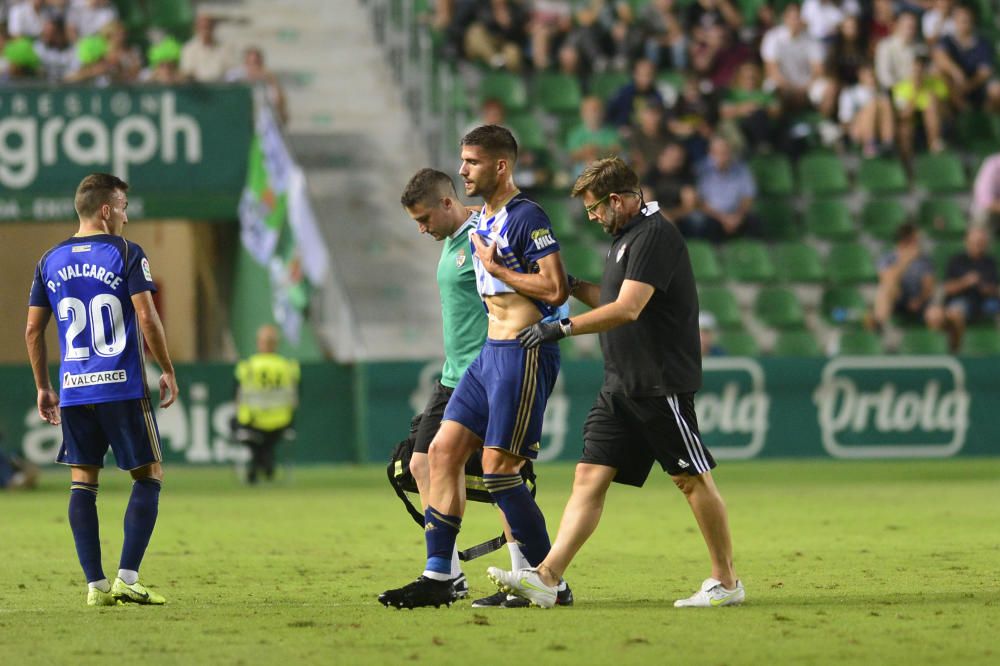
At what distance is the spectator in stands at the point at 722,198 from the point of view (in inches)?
843

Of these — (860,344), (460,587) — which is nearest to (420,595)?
(460,587)

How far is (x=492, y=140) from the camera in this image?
7637 mm

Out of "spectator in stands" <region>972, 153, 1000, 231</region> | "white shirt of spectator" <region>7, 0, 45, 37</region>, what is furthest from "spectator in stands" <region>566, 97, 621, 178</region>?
"white shirt of spectator" <region>7, 0, 45, 37</region>

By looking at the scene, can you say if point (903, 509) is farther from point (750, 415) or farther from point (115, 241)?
point (115, 241)

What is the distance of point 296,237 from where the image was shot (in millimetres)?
19188

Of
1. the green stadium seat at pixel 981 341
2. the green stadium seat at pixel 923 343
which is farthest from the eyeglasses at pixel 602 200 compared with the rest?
the green stadium seat at pixel 981 341

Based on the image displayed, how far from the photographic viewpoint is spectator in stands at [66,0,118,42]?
21.3 meters

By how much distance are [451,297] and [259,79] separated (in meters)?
13.2

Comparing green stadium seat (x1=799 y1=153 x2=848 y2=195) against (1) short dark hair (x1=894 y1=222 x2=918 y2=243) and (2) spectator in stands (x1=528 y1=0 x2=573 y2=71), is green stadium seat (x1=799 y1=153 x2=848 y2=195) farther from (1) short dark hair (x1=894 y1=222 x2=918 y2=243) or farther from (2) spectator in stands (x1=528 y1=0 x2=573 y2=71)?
(2) spectator in stands (x1=528 y1=0 x2=573 y2=71)

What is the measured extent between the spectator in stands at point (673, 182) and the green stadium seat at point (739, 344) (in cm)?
169

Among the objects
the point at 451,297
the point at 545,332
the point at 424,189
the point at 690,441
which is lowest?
the point at 690,441

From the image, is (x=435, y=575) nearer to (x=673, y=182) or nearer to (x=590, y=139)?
(x=590, y=139)

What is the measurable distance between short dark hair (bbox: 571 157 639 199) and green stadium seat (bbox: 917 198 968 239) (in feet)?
50.6

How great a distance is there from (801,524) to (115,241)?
6.19 meters
